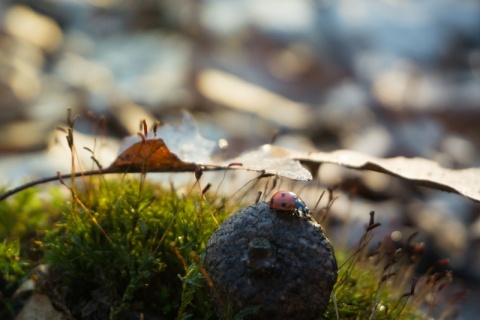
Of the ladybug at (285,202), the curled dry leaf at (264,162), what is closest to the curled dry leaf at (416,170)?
the curled dry leaf at (264,162)

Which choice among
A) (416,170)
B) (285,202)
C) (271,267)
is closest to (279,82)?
(416,170)

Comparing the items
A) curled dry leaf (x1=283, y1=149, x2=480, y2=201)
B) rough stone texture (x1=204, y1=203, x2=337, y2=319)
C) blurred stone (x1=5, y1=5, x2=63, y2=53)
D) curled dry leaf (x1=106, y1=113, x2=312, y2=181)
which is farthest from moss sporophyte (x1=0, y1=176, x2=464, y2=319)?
blurred stone (x1=5, y1=5, x2=63, y2=53)

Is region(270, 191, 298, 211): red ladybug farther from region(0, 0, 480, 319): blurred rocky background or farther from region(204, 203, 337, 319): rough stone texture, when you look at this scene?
region(0, 0, 480, 319): blurred rocky background

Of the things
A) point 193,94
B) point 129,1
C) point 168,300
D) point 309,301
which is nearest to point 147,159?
point 168,300

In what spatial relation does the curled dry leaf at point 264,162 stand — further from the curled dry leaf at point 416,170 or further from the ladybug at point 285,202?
the ladybug at point 285,202

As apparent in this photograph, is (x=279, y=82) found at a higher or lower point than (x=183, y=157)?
higher

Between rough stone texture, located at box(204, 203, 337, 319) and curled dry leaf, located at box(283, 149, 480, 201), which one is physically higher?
curled dry leaf, located at box(283, 149, 480, 201)

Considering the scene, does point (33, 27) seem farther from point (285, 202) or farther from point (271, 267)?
point (271, 267)
